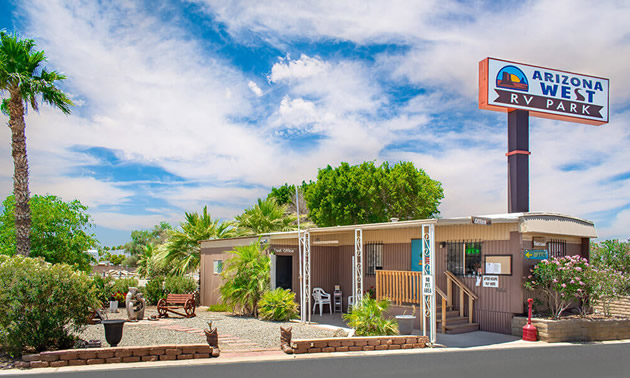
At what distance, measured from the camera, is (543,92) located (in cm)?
1755

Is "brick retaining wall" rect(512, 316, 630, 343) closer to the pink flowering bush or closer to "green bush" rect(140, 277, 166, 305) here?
the pink flowering bush

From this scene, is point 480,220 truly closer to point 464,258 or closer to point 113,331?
point 464,258

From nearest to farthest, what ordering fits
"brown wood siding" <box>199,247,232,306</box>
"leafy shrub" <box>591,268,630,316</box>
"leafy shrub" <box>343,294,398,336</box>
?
1. "leafy shrub" <box>343,294,398,336</box>
2. "leafy shrub" <box>591,268,630,316</box>
3. "brown wood siding" <box>199,247,232,306</box>

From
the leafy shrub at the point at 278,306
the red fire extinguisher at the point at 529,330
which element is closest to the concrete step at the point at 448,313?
the red fire extinguisher at the point at 529,330

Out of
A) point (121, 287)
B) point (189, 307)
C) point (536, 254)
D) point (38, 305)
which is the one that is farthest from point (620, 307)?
point (121, 287)

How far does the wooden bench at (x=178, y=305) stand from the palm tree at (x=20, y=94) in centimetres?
416

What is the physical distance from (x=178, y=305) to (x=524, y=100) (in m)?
12.8

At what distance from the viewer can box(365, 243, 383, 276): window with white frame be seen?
618 inches

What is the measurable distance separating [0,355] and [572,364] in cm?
1010

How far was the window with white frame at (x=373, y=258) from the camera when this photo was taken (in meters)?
15.7

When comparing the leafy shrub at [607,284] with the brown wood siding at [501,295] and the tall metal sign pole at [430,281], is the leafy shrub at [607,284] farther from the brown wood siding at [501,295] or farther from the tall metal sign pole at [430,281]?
the tall metal sign pole at [430,281]

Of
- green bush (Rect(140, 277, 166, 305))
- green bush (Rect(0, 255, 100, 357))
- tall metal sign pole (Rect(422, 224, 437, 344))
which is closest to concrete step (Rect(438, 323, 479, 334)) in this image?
tall metal sign pole (Rect(422, 224, 437, 344))

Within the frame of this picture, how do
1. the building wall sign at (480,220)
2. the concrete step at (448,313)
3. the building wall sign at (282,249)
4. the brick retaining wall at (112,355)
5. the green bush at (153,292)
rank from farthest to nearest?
1. the green bush at (153,292)
2. the building wall sign at (282,249)
3. the concrete step at (448,313)
4. the building wall sign at (480,220)
5. the brick retaining wall at (112,355)

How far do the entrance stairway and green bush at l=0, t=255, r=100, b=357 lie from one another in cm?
792
